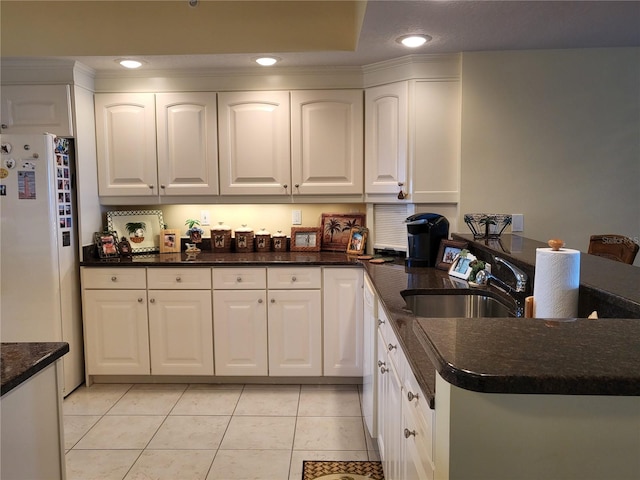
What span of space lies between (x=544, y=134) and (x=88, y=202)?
308 cm

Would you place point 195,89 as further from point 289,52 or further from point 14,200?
point 14,200

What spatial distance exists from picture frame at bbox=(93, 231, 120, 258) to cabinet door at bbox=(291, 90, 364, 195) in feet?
4.43

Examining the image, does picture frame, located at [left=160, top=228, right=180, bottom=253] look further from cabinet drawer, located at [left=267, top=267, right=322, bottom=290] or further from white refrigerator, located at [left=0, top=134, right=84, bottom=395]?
cabinet drawer, located at [left=267, top=267, right=322, bottom=290]

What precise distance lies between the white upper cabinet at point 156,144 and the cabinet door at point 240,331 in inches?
32.3

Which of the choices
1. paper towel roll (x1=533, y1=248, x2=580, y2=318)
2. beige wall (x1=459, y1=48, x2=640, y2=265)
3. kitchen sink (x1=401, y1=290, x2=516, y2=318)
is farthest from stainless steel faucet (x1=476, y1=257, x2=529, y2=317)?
beige wall (x1=459, y1=48, x2=640, y2=265)

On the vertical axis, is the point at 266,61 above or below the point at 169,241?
above

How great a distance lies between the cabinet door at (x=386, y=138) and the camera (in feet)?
10.1

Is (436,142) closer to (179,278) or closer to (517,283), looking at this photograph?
(517,283)

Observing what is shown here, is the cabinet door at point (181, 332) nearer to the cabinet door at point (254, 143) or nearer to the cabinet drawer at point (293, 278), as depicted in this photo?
the cabinet drawer at point (293, 278)

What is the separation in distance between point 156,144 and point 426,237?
2005 millimetres

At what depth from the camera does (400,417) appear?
1565 mm

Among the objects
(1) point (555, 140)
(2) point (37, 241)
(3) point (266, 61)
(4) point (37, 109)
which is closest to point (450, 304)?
(1) point (555, 140)

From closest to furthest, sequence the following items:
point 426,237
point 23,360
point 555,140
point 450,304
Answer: point 23,360 < point 450,304 < point 426,237 < point 555,140

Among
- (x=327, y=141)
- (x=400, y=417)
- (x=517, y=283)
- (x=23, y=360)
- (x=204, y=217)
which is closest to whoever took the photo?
(x=23, y=360)
